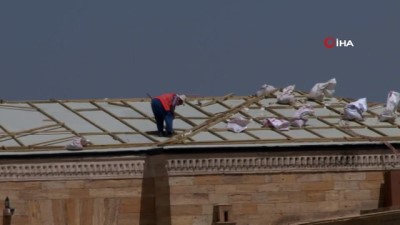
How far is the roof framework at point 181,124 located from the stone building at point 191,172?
0.04 m

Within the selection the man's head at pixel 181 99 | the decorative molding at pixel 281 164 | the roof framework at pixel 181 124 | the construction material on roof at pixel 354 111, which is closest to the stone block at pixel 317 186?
the decorative molding at pixel 281 164

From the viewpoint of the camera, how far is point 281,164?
4103 cm

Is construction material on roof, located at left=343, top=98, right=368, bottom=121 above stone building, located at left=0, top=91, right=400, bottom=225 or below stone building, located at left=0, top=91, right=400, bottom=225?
above

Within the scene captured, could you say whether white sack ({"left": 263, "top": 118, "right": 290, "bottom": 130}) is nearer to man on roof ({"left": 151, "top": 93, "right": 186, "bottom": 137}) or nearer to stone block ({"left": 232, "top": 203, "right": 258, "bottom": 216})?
man on roof ({"left": 151, "top": 93, "right": 186, "bottom": 137})

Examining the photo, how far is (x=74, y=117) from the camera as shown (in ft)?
143

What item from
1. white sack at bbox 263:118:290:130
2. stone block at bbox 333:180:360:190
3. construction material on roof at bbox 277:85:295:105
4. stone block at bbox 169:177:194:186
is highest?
construction material on roof at bbox 277:85:295:105

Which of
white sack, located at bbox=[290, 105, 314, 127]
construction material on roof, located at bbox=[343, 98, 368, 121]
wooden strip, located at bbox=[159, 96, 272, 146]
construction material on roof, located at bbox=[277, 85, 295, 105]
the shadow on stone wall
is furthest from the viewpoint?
construction material on roof, located at bbox=[277, 85, 295, 105]

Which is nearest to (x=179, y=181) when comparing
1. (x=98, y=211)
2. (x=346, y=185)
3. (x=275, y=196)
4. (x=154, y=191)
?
(x=154, y=191)

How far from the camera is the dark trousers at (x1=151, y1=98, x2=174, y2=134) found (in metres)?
41.8

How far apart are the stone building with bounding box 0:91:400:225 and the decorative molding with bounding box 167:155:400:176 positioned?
0.06ft

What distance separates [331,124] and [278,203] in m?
3.14

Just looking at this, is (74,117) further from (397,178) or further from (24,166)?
(397,178)

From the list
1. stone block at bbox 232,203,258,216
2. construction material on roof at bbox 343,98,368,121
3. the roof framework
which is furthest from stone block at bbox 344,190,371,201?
construction material on roof at bbox 343,98,368,121

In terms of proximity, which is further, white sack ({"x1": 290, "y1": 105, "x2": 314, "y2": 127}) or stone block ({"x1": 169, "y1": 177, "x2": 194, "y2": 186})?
white sack ({"x1": 290, "y1": 105, "x2": 314, "y2": 127})
